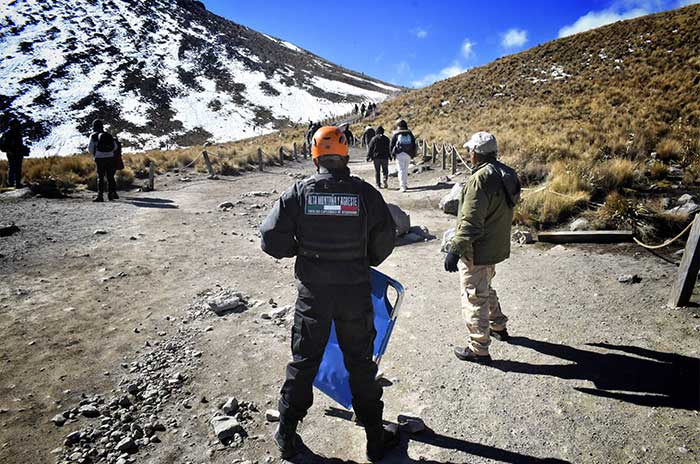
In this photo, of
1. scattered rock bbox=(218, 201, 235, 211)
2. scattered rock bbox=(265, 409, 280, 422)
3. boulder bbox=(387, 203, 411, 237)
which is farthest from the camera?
scattered rock bbox=(218, 201, 235, 211)

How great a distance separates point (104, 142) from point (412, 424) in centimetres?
1058

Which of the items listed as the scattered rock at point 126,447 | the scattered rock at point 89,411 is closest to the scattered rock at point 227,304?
the scattered rock at point 89,411

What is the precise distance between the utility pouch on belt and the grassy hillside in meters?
6.31

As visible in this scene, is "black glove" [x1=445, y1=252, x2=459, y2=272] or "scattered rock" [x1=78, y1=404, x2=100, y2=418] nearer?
"scattered rock" [x1=78, y1=404, x2=100, y2=418]

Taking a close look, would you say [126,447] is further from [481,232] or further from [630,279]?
[630,279]

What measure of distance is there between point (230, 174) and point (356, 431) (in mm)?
15210

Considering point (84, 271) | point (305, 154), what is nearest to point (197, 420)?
point (84, 271)

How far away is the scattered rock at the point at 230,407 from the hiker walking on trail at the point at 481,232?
6.67 feet

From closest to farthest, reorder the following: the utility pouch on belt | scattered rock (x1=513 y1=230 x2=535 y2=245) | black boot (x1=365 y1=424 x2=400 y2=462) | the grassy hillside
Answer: the utility pouch on belt → black boot (x1=365 y1=424 x2=400 y2=462) → scattered rock (x1=513 y1=230 x2=535 y2=245) → the grassy hillside

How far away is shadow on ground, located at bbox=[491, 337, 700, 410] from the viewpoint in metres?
3.14

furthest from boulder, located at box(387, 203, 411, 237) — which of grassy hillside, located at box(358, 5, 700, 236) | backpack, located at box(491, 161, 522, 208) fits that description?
backpack, located at box(491, 161, 522, 208)

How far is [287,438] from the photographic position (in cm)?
268

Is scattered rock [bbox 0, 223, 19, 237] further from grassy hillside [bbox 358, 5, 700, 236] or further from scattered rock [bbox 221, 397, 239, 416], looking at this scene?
grassy hillside [bbox 358, 5, 700, 236]

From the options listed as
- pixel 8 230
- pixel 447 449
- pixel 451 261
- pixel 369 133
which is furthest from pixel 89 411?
pixel 369 133
